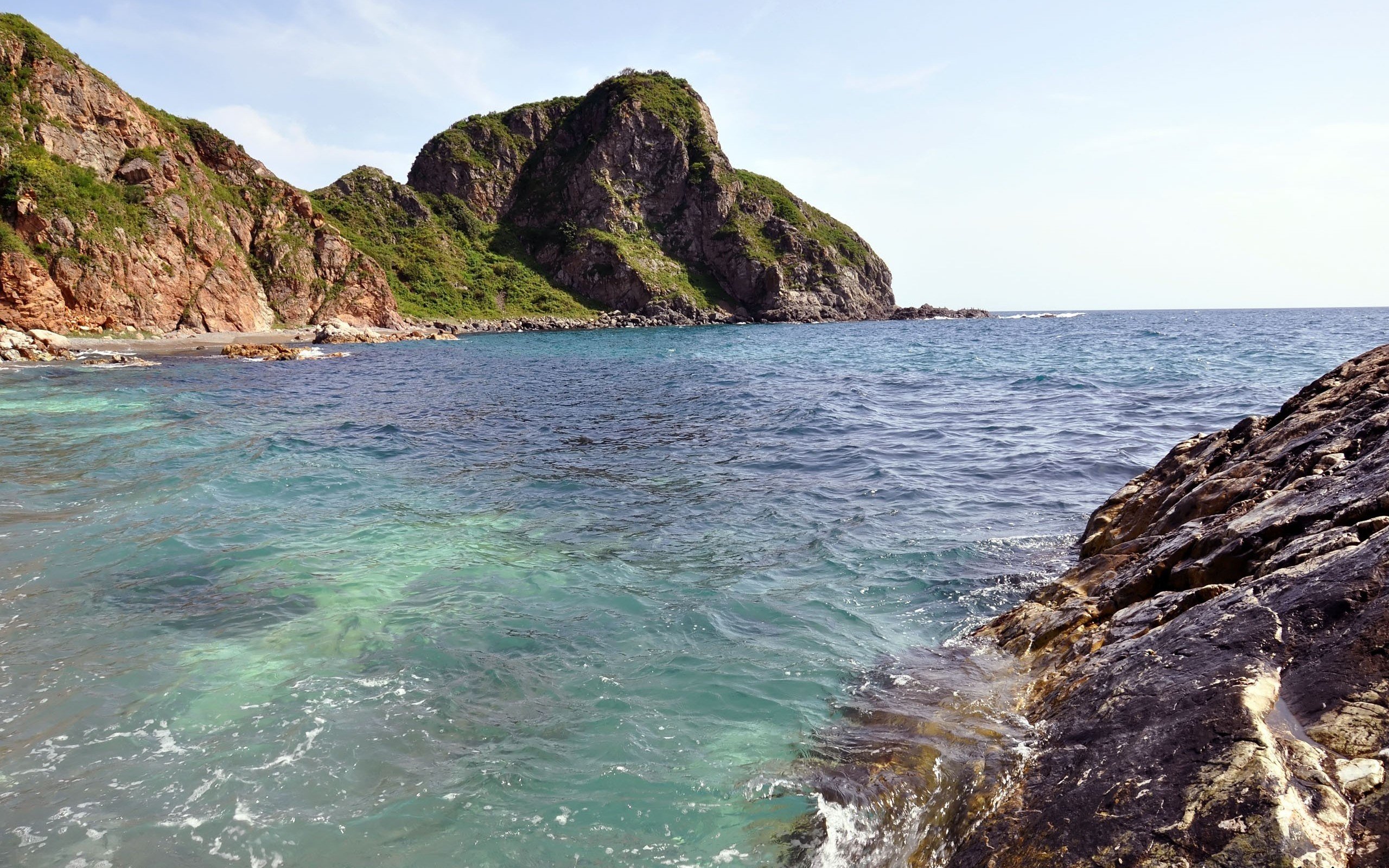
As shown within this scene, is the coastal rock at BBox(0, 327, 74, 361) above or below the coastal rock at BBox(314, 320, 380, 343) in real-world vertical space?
below

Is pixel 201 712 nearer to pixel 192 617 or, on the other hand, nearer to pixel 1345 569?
pixel 192 617

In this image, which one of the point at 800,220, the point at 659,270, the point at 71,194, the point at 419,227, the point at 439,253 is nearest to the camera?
the point at 71,194

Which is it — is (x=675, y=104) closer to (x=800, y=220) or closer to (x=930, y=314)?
(x=800, y=220)

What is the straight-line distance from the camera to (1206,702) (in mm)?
3471

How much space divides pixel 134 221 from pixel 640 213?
278ft

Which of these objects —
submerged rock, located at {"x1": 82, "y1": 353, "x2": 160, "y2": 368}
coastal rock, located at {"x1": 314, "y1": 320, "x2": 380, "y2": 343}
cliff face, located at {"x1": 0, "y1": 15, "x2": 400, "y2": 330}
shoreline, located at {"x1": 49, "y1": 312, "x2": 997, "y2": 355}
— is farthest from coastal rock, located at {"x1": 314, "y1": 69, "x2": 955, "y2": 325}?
submerged rock, located at {"x1": 82, "y1": 353, "x2": 160, "y2": 368}

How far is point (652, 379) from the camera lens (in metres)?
32.6

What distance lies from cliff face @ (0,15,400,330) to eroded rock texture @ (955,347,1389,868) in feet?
188

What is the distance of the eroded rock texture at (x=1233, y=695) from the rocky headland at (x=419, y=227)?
57.6 meters

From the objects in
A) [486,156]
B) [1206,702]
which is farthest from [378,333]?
[486,156]

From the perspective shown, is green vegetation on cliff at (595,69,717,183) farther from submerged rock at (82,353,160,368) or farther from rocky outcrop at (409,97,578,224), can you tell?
submerged rock at (82,353,160,368)

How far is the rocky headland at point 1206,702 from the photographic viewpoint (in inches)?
111

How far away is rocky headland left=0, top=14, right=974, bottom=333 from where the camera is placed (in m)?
A: 47.8

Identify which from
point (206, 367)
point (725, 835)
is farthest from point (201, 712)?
point (206, 367)
